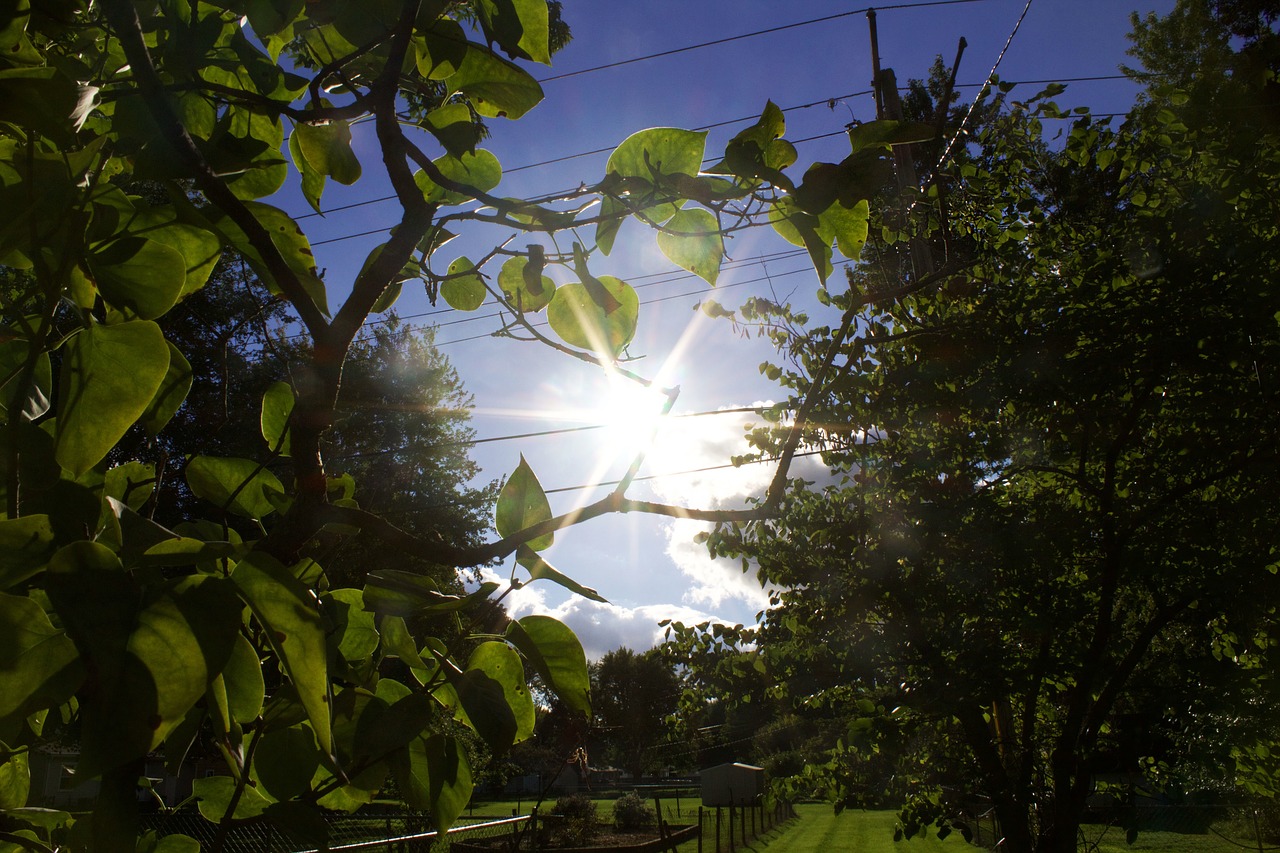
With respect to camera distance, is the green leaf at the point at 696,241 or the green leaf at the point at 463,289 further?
the green leaf at the point at 463,289

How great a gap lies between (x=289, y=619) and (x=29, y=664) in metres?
0.09

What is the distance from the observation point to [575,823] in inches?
649

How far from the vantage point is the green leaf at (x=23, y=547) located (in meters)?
0.28

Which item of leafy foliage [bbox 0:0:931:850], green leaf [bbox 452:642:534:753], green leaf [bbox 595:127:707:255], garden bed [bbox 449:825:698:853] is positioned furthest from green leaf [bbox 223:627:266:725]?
garden bed [bbox 449:825:698:853]

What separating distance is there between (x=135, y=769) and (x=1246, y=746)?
4086 mm

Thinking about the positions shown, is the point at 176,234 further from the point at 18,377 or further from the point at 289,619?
the point at 289,619

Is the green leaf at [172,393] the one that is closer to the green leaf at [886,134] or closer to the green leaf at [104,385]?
the green leaf at [104,385]

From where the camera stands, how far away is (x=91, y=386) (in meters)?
0.37

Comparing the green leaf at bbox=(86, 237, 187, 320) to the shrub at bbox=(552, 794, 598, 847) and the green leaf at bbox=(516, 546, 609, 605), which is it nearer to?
the green leaf at bbox=(516, 546, 609, 605)

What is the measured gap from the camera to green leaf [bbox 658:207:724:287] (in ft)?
1.89

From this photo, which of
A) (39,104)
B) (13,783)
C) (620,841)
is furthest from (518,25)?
(620,841)

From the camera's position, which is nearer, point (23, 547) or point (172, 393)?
point (23, 547)

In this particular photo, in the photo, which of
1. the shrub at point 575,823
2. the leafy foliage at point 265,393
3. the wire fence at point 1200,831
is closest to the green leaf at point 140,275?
the leafy foliage at point 265,393

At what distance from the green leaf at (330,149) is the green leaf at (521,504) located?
299 millimetres
